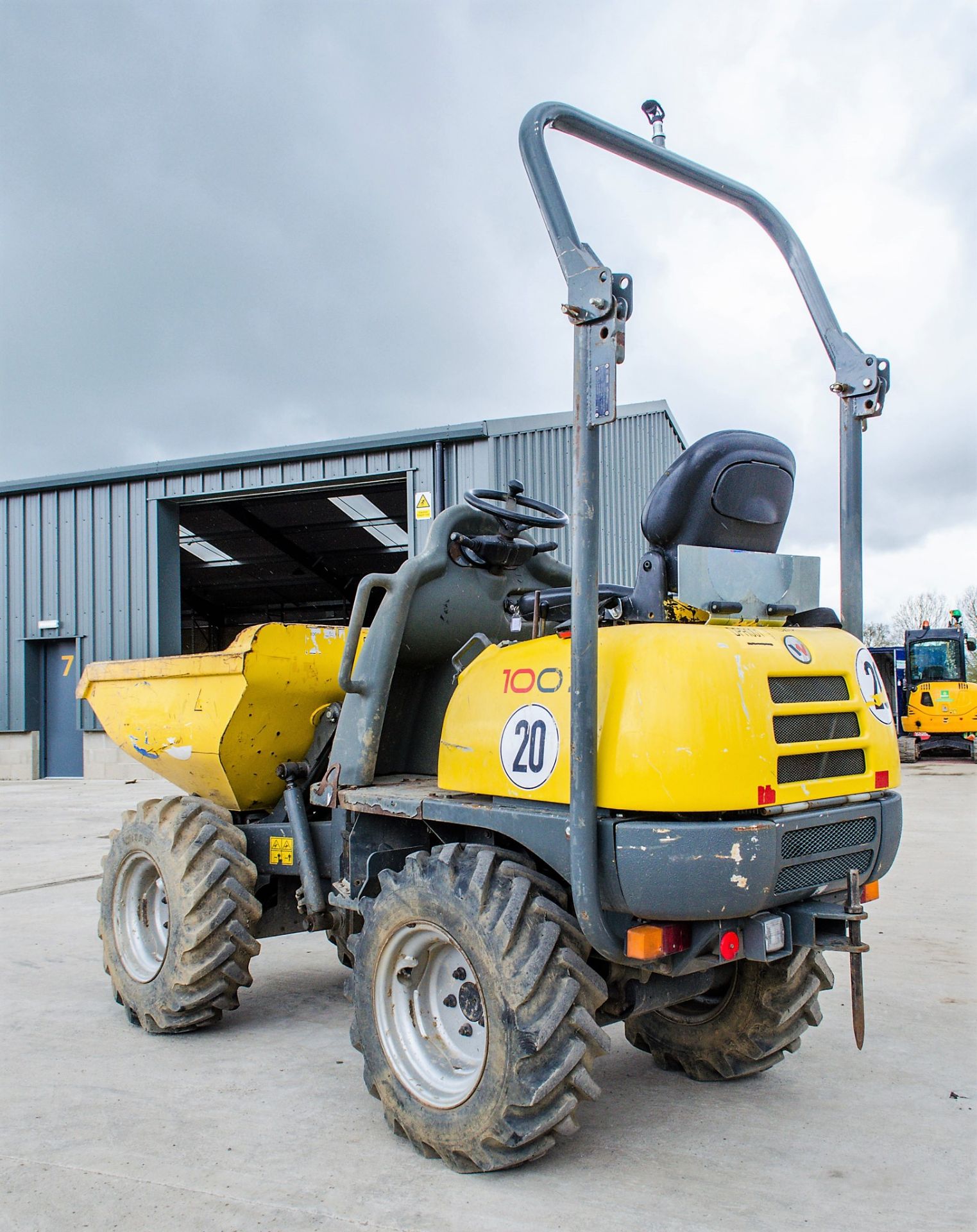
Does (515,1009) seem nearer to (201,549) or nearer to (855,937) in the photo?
(855,937)

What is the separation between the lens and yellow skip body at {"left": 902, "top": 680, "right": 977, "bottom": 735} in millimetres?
21219

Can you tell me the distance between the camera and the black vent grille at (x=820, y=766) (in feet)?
10.3

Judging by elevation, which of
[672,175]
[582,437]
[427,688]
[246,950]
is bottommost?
[246,950]

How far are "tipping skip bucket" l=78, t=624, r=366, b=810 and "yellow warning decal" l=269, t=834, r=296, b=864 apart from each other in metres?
0.36

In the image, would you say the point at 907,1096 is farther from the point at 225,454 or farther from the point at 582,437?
the point at 225,454

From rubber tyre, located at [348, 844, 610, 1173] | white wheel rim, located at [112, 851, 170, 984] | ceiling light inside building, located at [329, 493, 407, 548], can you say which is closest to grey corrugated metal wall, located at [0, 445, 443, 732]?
ceiling light inside building, located at [329, 493, 407, 548]

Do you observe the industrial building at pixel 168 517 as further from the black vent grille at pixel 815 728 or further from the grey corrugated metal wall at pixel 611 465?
the black vent grille at pixel 815 728

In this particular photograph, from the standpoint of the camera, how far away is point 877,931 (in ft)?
21.9

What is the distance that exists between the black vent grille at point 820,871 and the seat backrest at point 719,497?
40.5 inches

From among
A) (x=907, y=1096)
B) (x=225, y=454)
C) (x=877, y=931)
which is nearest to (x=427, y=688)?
(x=907, y=1096)

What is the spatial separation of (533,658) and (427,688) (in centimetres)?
117

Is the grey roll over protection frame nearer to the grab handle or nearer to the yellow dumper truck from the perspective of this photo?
the yellow dumper truck

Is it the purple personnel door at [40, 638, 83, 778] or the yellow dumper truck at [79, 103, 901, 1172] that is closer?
the yellow dumper truck at [79, 103, 901, 1172]

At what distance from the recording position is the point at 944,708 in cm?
2133
